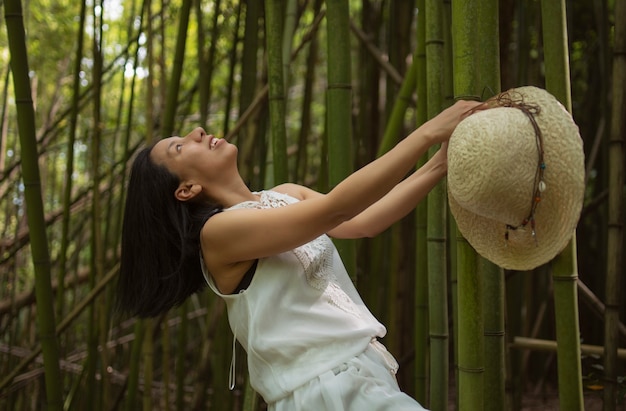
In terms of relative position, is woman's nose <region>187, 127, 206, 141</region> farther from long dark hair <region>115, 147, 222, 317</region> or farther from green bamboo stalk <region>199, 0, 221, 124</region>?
green bamboo stalk <region>199, 0, 221, 124</region>

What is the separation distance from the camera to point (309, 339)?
1.24 meters

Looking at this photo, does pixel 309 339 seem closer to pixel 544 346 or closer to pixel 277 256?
pixel 277 256

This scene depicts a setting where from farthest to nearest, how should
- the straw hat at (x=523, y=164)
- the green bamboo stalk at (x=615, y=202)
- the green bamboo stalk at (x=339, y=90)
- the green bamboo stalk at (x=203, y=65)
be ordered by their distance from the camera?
the green bamboo stalk at (x=203, y=65), the green bamboo stalk at (x=615, y=202), the green bamboo stalk at (x=339, y=90), the straw hat at (x=523, y=164)

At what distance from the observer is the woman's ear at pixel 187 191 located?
4.41 feet

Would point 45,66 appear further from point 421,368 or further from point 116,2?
point 421,368

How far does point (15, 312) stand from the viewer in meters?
3.13

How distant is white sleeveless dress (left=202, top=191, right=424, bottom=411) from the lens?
1190mm

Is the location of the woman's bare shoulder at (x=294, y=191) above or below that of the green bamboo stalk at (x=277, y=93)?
below

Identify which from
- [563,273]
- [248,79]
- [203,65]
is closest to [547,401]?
[248,79]

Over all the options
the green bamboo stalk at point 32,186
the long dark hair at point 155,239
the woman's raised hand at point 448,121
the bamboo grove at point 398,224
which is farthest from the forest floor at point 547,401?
the woman's raised hand at point 448,121

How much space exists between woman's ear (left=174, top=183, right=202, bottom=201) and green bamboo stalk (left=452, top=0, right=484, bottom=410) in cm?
45

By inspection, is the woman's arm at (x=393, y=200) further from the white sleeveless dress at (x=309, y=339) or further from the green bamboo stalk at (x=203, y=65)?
the green bamboo stalk at (x=203, y=65)

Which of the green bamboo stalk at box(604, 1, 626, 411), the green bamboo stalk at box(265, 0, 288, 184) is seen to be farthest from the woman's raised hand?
the green bamboo stalk at box(604, 1, 626, 411)

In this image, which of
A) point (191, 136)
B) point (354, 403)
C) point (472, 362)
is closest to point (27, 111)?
point (191, 136)
